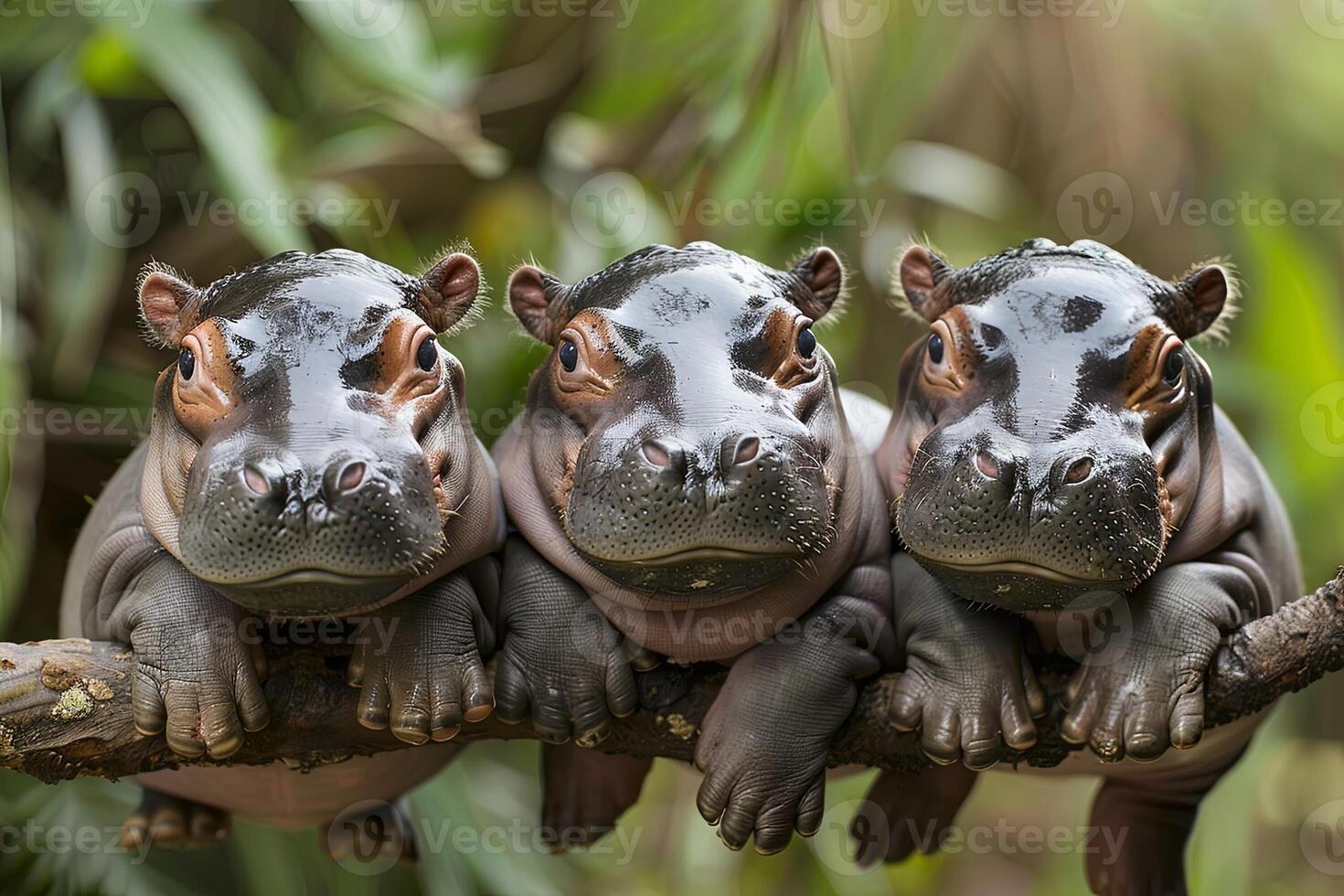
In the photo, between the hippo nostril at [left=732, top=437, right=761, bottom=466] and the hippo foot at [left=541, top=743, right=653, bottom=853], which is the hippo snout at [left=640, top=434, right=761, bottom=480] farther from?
the hippo foot at [left=541, top=743, right=653, bottom=853]

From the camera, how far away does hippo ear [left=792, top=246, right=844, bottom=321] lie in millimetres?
2238

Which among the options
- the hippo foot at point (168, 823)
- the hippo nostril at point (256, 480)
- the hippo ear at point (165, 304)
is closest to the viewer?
the hippo nostril at point (256, 480)

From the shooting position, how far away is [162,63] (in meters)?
3.47

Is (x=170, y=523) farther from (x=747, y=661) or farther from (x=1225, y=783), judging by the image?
(x=1225, y=783)

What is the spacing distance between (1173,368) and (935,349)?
34cm

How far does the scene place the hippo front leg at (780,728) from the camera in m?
2.05

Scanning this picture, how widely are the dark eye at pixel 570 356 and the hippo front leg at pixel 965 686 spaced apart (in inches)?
25.4

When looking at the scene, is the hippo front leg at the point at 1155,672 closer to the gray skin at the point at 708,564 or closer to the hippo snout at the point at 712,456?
the gray skin at the point at 708,564

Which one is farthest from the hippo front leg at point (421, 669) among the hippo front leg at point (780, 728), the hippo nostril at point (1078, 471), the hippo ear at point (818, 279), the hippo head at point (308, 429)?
the hippo nostril at point (1078, 471)

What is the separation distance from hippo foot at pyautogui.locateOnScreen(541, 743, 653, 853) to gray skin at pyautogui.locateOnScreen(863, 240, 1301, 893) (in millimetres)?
736

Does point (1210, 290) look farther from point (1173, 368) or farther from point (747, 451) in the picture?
point (747, 451)

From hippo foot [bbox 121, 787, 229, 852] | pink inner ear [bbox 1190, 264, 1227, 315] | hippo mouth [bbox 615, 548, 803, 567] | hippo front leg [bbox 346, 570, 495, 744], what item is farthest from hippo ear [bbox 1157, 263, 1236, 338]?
hippo foot [bbox 121, 787, 229, 852]

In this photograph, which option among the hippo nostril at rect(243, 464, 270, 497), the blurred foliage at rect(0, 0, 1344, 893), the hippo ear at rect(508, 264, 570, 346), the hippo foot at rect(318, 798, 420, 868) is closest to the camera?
the hippo nostril at rect(243, 464, 270, 497)

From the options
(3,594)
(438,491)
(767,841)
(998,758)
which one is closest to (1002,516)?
(998,758)
